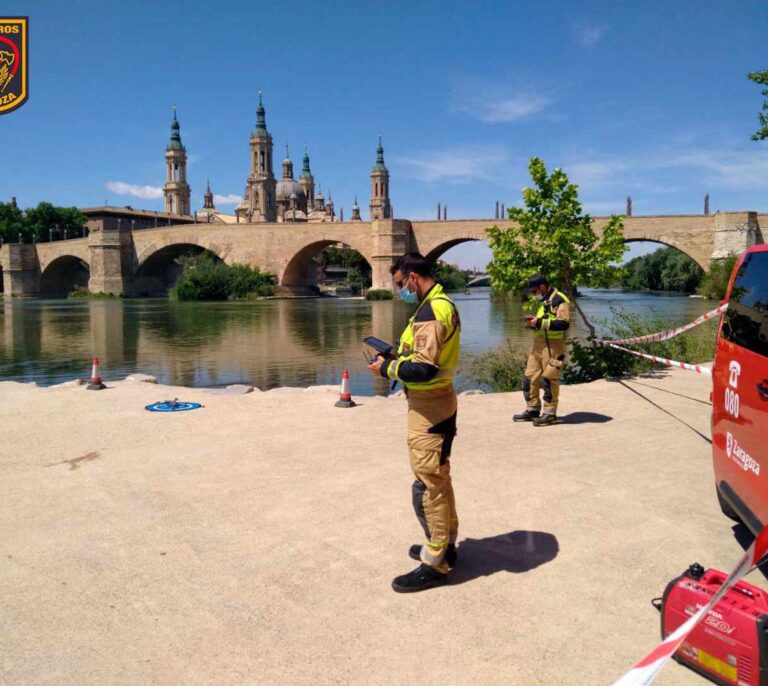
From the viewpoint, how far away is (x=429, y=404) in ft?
A: 10.5

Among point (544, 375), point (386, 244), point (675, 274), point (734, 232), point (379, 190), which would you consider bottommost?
point (544, 375)

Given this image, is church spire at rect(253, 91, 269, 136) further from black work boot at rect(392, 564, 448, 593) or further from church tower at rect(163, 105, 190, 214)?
black work boot at rect(392, 564, 448, 593)

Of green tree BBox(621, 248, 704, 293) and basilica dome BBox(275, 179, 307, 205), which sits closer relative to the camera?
green tree BBox(621, 248, 704, 293)

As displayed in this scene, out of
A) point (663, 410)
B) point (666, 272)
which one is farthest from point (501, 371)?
point (666, 272)

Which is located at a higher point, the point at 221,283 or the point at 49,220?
the point at 49,220

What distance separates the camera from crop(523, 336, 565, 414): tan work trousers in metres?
6.47

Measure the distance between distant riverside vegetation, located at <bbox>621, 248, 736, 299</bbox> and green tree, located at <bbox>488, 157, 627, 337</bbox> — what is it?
2786 centimetres

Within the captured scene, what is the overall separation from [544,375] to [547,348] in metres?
0.27

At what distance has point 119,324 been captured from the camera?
2905 centimetres

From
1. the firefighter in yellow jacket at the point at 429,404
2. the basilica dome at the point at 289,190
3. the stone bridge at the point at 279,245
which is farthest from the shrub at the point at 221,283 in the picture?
the basilica dome at the point at 289,190

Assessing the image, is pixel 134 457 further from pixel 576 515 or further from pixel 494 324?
pixel 494 324

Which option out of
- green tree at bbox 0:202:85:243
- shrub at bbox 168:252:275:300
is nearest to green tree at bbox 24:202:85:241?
green tree at bbox 0:202:85:243

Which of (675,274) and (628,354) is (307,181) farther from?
(628,354)

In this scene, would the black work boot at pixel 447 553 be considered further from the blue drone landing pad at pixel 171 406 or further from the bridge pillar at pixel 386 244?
the bridge pillar at pixel 386 244
